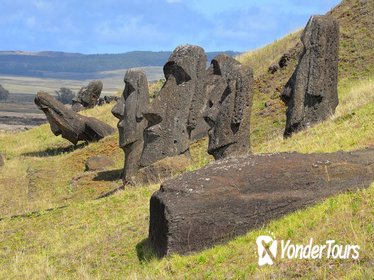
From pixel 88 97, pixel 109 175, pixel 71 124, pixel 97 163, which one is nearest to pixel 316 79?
pixel 109 175

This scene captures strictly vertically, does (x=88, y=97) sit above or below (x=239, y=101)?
below

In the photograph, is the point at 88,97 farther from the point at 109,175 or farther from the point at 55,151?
the point at 109,175

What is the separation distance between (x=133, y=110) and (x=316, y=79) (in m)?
5.96

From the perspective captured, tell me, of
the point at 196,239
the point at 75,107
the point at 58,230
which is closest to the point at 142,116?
the point at 58,230

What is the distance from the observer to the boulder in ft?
86.1

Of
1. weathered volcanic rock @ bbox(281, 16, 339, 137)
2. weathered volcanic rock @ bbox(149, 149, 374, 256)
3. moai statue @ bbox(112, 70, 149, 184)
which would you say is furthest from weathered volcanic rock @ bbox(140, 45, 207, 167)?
weathered volcanic rock @ bbox(149, 149, 374, 256)

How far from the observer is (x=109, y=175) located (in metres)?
24.6

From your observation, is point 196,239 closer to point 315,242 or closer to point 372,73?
point 315,242

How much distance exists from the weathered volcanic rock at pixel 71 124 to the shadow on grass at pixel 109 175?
7635 mm

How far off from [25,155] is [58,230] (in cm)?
1827

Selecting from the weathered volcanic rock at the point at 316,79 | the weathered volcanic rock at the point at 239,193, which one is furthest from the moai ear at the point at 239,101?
the weathered volcanic rock at the point at 239,193

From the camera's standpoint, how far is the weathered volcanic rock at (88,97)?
48438mm

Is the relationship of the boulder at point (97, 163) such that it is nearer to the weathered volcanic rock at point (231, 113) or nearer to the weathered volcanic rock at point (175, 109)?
the weathered volcanic rock at point (175, 109)

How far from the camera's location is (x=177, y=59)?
67.5 feet
